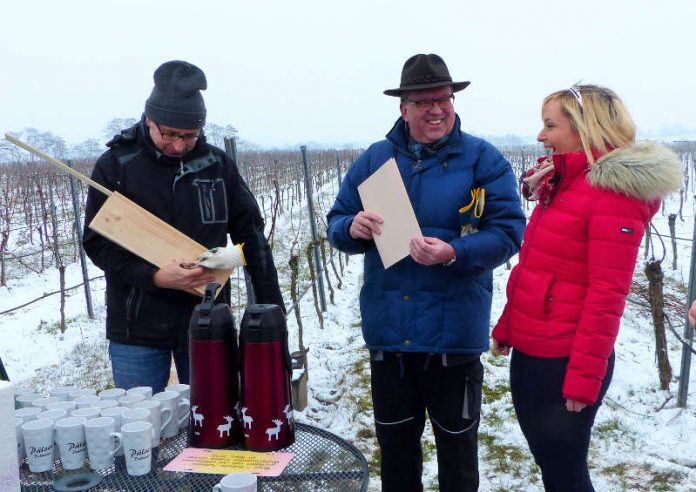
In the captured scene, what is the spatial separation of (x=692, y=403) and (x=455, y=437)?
110 inches

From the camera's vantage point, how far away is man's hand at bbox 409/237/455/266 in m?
1.76

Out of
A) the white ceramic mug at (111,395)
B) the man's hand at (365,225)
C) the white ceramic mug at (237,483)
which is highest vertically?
Answer: the man's hand at (365,225)

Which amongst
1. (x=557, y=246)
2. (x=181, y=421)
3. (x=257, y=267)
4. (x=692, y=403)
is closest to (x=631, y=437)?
(x=692, y=403)

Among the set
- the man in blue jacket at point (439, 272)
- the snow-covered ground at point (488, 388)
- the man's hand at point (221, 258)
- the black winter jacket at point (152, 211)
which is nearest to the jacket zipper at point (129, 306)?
the black winter jacket at point (152, 211)

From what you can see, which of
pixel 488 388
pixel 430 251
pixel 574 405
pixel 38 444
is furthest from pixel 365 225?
pixel 488 388

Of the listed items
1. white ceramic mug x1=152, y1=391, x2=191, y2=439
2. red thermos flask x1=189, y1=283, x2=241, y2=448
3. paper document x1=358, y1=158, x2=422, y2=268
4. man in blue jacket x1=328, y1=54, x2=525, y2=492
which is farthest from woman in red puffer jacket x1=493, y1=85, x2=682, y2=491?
white ceramic mug x1=152, y1=391, x2=191, y2=439

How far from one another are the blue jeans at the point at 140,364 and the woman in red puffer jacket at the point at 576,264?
3.64 ft

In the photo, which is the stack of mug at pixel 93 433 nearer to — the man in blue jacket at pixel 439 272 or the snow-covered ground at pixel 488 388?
the man in blue jacket at pixel 439 272

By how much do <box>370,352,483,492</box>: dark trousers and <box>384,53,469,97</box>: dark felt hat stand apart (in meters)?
0.88

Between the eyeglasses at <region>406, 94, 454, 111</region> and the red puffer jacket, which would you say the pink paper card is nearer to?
the red puffer jacket

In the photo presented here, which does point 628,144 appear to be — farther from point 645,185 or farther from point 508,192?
point 508,192

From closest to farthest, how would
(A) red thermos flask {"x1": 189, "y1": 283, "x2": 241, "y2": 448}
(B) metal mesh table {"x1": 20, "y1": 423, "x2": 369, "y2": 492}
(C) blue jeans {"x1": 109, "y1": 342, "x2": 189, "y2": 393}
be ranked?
(B) metal mesh table {"x1": 20, "y1": 423, "x2": 369, "y2": 492}
(A) red thermos flask {"x1": 189, "y1": 283, "x2": 241, "y2": 448}
(C) blue jeans {"x1": 109, "y1": 342, "x2": 189, "y2": 393}

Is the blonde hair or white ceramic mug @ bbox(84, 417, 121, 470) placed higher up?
the blonde hair

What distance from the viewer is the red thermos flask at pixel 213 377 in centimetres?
143
